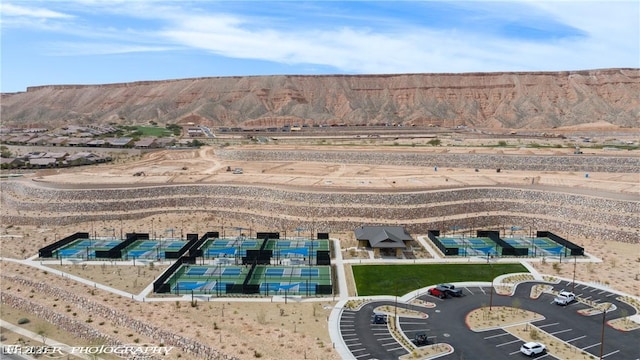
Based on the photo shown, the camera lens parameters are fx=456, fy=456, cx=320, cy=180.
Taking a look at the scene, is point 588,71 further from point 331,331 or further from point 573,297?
point 331,331

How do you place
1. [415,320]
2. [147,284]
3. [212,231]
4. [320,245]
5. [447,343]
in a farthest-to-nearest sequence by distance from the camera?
[212,231]
[320,245]
[147,284]
[415,320]
[447,343]

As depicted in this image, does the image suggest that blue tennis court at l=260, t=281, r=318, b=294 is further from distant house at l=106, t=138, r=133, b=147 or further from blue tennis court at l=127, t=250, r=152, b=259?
distant house at l=106, t=138, r=133, b=147

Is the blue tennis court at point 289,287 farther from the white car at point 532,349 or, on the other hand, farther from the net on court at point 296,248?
the white car at point 532,349

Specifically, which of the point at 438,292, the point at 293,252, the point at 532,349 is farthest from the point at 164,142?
the point at 532,349

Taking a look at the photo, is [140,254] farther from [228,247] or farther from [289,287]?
[289,287]

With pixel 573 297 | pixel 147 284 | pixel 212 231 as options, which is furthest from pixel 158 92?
pixel 573 297

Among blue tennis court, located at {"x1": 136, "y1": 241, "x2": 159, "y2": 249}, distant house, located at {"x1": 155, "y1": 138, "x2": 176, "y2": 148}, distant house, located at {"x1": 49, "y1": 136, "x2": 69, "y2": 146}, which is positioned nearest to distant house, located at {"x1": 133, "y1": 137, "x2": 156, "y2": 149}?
distant house, located at {"x1": 155, "y1": 138, "x2": 176, "y2": 148}
